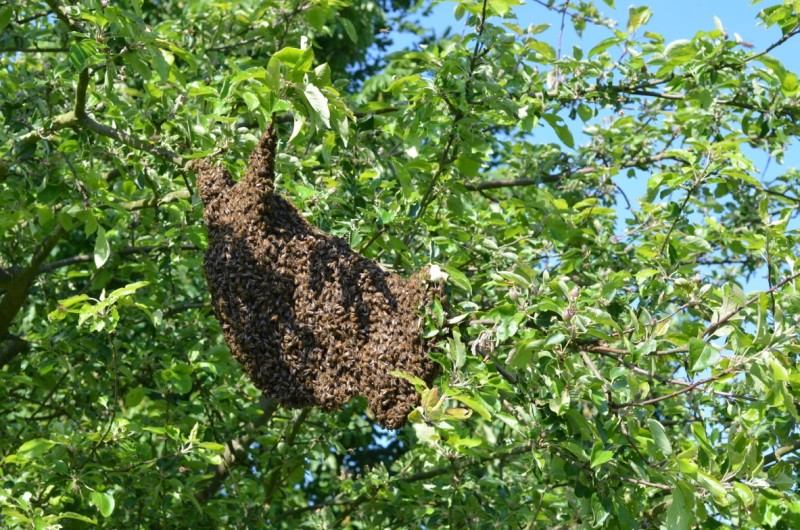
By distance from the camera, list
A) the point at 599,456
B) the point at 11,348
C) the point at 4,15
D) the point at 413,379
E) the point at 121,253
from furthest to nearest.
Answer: the point at 11,348 < the point at 121,253 < the point at 4,15 < the point at 599,456 < the point at 413,379

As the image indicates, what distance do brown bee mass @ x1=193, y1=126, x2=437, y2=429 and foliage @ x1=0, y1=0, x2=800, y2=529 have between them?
0.11 m

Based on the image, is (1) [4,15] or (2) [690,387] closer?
(2) [690,387]

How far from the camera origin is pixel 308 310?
258 cm

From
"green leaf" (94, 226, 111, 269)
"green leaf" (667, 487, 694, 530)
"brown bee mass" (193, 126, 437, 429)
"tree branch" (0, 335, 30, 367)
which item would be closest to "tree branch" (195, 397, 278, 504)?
"tree branch" (0, 335, 30, 367)

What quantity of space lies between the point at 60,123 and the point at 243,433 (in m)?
1.92

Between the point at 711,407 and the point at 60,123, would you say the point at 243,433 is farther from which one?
the point at 711,407

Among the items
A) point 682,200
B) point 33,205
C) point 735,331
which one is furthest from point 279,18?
point 735,331

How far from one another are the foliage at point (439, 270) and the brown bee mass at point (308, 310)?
11 centimetres

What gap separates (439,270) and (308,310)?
0.36 m

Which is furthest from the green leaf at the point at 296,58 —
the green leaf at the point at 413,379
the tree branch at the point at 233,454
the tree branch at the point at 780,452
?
the tree branch at the point at 233,454

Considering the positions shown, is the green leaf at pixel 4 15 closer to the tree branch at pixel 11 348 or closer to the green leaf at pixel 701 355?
the tree branch at pixel 11 348

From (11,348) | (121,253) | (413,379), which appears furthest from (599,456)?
(11,348)

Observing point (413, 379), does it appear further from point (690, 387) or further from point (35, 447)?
point (35, 447)

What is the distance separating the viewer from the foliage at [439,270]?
8.96 feet
